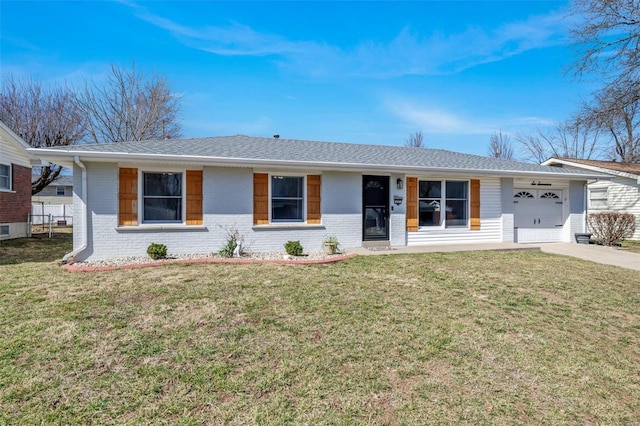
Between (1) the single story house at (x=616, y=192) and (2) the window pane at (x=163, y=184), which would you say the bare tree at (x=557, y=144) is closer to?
(1) the single story house at (x=616, y=192)

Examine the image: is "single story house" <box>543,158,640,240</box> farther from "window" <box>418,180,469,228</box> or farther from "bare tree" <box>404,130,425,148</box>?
"bare tree" <box>404,130,425,148</box>

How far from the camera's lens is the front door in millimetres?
10633

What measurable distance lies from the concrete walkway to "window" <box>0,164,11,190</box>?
530 inches

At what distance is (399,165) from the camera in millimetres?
10289

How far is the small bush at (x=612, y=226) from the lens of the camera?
452 inches

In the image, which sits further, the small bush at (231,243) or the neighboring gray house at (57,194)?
the neighboring gray house at (57,194)

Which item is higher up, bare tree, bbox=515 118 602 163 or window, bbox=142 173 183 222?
bare tree, bbox=515 118 602 163

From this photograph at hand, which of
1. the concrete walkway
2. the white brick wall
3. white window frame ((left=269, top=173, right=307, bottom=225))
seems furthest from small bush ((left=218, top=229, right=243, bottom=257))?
the concrete walkway

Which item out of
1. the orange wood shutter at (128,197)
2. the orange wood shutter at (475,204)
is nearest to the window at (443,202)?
the orange wood shutter at (475,204)

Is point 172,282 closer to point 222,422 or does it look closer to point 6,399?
point 6,399

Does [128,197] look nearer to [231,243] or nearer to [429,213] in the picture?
[231,243]

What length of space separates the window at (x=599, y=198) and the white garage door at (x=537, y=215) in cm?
539

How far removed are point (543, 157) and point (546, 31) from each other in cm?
2503

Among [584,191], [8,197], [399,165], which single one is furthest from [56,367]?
[584,191]
